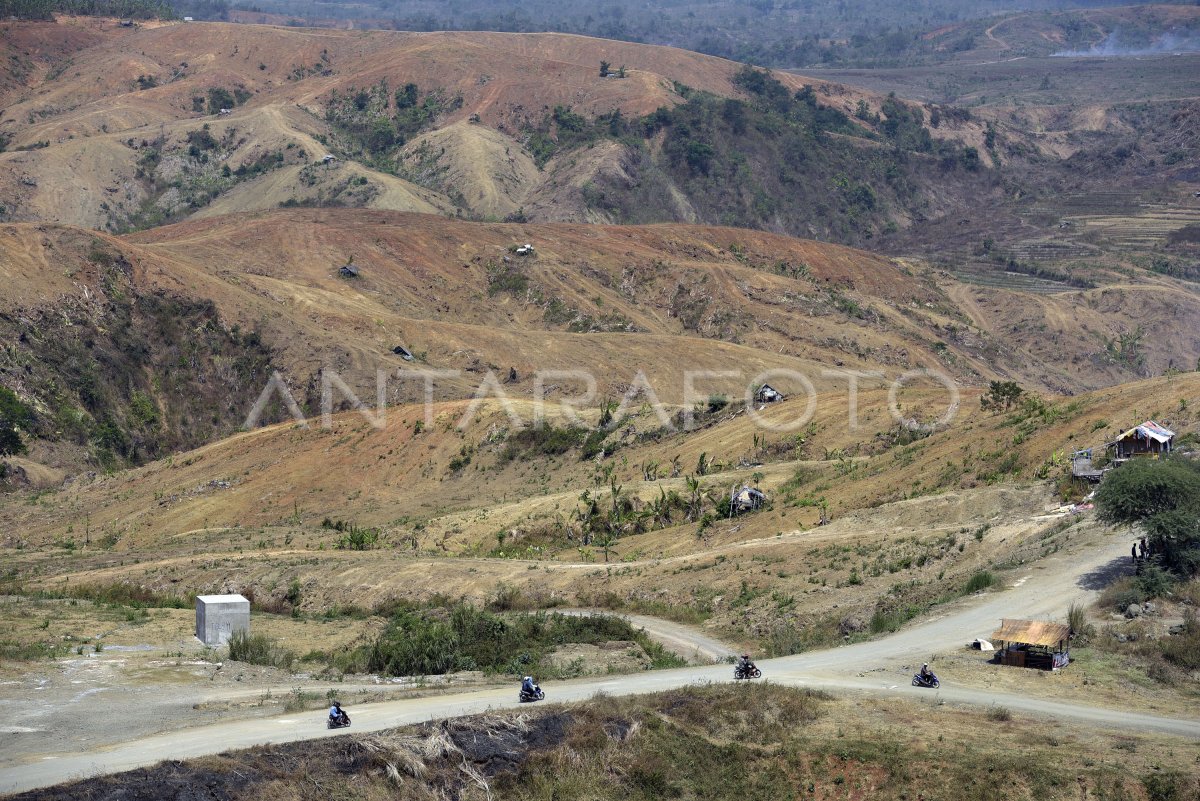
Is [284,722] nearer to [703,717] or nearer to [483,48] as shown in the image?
[703,717]

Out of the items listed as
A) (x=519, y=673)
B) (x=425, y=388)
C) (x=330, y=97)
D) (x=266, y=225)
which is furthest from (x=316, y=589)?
(x=330, y=97)

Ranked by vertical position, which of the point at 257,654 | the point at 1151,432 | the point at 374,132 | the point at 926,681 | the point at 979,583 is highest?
the point at 374,132

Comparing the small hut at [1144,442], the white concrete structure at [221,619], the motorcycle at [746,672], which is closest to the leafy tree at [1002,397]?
the small hut at [1144,442]

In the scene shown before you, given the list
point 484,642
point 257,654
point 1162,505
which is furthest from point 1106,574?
point 257,654

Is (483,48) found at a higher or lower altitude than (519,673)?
higher

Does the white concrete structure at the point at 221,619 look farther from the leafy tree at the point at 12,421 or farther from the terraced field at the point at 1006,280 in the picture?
the terraced field at the point at 1006,280

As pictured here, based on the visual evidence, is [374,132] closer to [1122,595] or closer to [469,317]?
Result: [469,317]
